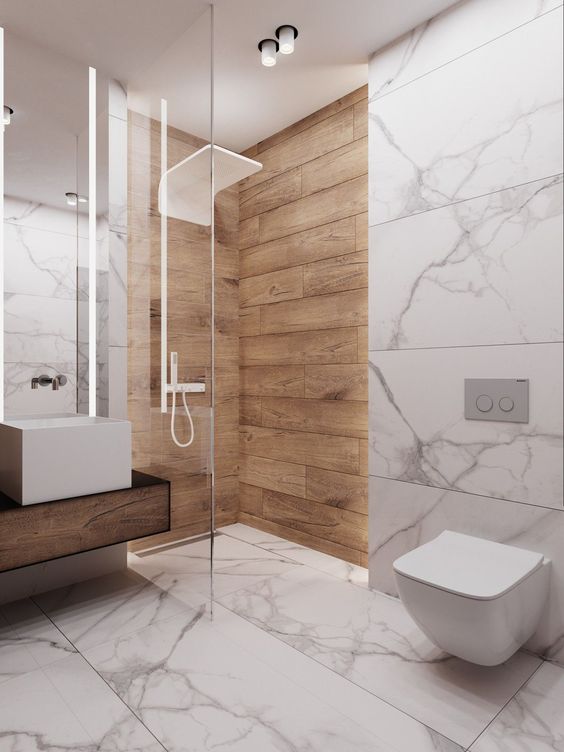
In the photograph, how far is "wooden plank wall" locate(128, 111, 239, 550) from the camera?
85.5 inches

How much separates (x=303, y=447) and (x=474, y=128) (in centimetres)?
184

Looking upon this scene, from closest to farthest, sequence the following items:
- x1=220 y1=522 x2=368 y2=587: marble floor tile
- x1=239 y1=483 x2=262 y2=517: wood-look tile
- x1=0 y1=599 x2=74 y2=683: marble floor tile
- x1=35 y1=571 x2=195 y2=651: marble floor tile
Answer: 1. x1=0 y1=599 x2=74 y2=683: marble floor tile
2. x1=35 y1=571 x2=195 y2=651: marble floor tile
3. x1=220 y1=522 x2=368 y2=587: marble floor tile
4. x1=239 y1=483 x2=262 y2=517: wood-look tile

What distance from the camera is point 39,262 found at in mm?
2283

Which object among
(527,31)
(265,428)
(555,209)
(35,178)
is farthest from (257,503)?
(527,31)

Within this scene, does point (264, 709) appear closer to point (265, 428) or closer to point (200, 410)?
point (200, 410)

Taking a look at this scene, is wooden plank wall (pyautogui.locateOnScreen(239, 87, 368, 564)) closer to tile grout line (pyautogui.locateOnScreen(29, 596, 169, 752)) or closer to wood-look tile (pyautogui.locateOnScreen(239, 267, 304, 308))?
wood-look tile (pyautogui.locateOnScreen(239, 267, 304, 308))

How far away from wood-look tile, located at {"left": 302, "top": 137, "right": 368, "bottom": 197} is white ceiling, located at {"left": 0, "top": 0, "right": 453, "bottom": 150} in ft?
1.15

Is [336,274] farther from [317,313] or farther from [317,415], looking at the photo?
[317,415]

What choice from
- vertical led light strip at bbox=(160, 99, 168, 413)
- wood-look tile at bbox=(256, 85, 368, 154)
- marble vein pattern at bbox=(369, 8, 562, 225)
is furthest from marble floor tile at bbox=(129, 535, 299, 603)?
wood-look tile at bbox=(256, 85, 368, 154)

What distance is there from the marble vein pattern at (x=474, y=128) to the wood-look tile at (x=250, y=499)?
1869 millimetres

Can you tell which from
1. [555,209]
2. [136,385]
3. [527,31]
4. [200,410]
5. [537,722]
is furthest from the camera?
[136,385]

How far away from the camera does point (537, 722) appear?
1.56 m

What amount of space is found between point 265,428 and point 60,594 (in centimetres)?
146

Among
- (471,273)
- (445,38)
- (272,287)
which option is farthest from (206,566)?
(445,38)
